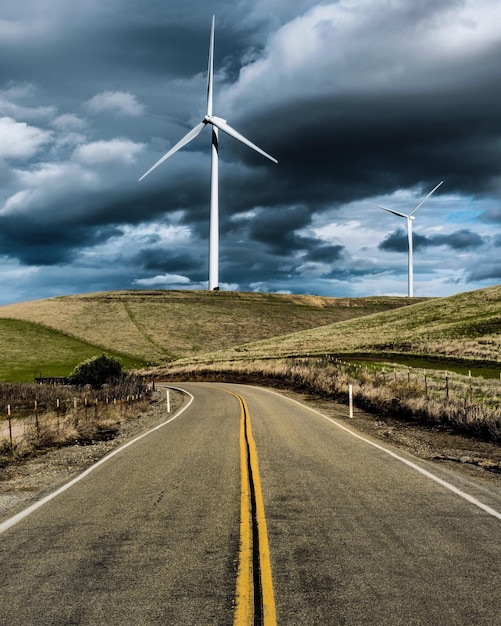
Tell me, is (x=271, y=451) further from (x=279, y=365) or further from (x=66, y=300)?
(x=66, y=300)

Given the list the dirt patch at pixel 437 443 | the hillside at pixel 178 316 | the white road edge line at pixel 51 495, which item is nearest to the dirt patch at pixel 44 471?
the white road edge line at pixel 51 495

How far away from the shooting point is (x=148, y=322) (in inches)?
3935

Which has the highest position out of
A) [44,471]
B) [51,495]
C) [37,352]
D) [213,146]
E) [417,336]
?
[213,146]

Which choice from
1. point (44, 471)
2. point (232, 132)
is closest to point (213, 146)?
point (232, 132)

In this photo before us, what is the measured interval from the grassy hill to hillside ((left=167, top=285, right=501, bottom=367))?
13.0 meters

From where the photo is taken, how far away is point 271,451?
13547 mm

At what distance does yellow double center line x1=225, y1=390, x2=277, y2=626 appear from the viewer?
4.97 meters

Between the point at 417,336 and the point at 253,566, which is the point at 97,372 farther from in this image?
the point at 253,566

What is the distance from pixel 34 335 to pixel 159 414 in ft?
214

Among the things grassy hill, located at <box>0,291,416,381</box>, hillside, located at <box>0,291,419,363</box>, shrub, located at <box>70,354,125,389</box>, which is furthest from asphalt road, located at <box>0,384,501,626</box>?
hillside, located at <box>0,291,419,363</box>

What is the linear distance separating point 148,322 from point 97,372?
173ft

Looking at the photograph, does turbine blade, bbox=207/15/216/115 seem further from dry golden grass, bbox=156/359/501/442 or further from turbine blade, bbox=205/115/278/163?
dry golden grass, bbox=156/359/501/442

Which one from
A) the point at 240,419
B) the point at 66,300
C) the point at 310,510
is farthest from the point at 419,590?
the point at 66,300

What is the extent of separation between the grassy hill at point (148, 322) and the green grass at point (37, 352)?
11 cm
